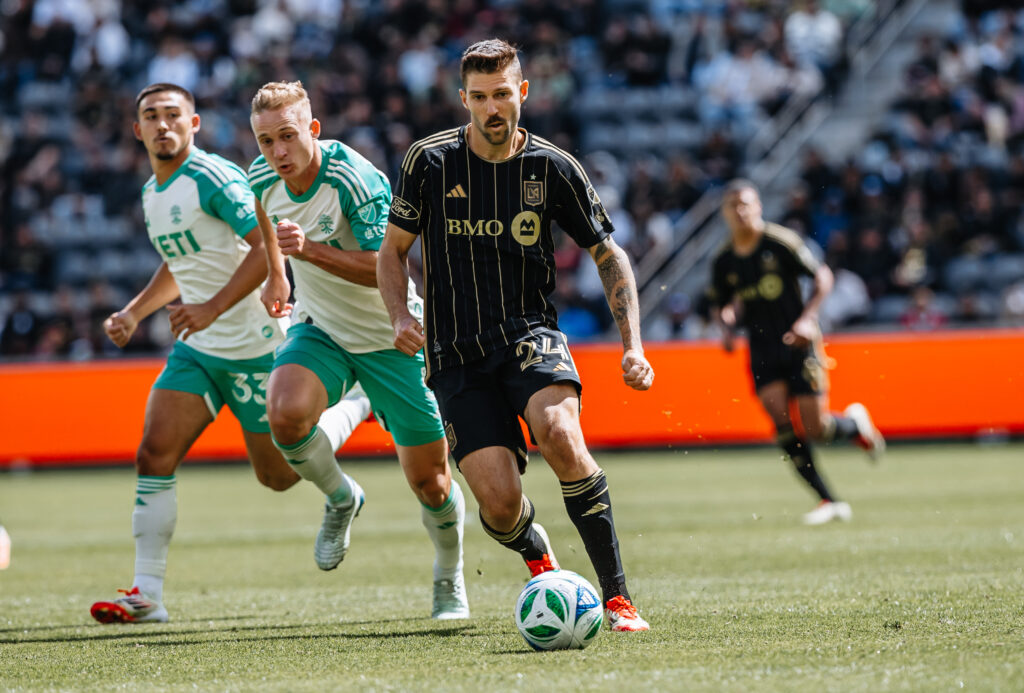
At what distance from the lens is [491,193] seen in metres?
5.54

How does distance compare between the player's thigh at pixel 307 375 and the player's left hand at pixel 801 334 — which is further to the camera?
the player's left hand at pixel 801 334

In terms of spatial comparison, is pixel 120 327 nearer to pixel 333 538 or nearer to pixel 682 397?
pixel 333 538

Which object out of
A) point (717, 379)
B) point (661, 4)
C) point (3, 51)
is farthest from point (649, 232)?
point (3, 51)

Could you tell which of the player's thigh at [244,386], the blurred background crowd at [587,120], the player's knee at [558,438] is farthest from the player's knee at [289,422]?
the blurred background crowd at [587,120]

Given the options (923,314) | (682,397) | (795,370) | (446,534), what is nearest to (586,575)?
(446,534)

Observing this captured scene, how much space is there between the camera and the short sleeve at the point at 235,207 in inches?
270

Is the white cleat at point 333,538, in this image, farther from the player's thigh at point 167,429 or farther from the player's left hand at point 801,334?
the player's left hand at point 801,334

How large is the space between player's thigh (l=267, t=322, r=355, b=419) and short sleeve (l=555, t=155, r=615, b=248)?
1.42 m

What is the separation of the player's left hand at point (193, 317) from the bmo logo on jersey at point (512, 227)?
1.57m

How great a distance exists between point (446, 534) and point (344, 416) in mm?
963

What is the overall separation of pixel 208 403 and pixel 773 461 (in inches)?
428

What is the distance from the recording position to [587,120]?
69.9 ft

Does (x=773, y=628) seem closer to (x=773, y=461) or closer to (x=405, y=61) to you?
(x=773, y=461)

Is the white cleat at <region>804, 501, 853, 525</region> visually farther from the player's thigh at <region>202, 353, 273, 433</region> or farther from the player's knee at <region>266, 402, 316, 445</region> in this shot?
the player's knee at <region>266, 402, 316, 445</region>
